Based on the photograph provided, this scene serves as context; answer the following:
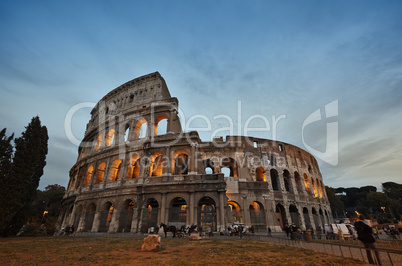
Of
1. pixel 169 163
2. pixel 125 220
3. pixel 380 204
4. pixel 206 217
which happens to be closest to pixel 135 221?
pixel 125 220

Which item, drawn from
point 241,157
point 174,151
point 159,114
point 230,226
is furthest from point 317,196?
point 159,114

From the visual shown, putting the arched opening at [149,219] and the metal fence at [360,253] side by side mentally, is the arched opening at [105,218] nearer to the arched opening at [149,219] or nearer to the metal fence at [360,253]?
the arched opening at [149,219]

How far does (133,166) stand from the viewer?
2305 centimetres

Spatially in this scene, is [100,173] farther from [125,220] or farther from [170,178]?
[170,178]

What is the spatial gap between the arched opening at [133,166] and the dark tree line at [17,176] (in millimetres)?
8756

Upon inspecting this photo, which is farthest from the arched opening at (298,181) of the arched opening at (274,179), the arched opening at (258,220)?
the arched opening at (258,220)

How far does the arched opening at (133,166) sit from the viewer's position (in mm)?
22413

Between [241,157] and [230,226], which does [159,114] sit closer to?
[241,157]

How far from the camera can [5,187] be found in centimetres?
1512

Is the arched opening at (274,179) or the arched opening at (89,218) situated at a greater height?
the arched opening at (274,179)

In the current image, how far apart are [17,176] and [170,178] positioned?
13.1 meters

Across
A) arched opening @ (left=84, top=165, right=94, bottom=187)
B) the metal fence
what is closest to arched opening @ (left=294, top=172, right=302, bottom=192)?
the metal fence

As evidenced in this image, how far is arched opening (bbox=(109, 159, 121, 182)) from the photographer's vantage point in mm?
23206

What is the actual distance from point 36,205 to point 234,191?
49215mm
